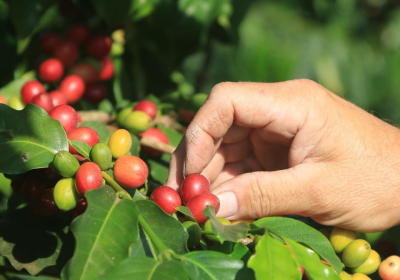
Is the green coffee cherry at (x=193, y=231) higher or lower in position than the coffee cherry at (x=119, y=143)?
lower

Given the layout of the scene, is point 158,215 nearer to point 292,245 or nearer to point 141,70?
point 292,245

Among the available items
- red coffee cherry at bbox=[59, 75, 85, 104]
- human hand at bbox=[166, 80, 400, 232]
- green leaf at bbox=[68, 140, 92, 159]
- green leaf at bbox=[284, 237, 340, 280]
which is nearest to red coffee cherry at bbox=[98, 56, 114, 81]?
red coffee cherry at bbox=[59, 75, 85, 104]

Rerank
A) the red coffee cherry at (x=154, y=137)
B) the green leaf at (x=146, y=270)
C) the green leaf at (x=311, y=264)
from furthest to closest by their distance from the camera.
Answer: the red coffee cherry at (x=154, y=137) < the green leaf at (x=311, y=264) < the green leaf at (x=146, y=270)

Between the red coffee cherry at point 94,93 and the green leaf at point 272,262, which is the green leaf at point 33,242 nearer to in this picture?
the green leaf at point 272,262

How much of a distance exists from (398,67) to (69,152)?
6166 millimetres

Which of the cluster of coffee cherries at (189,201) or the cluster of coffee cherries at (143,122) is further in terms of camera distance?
the cluster of coffee cherries at (143,122)

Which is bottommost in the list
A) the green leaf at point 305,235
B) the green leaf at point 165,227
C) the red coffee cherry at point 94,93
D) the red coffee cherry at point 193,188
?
the red coffee cherry at point 94,93

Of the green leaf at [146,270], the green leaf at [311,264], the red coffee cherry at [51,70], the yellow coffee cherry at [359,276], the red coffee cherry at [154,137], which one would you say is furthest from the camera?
the red coffee cherry at [51,70]

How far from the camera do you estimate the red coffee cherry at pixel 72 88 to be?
92.4 inches

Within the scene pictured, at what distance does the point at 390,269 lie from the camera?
5.58 feet

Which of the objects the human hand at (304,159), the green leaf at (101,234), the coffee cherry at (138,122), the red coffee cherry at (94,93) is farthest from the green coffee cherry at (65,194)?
the red coffee cherry at (94,93)

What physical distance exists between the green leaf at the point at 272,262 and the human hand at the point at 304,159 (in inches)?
19.0

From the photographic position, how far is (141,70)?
2.88 m

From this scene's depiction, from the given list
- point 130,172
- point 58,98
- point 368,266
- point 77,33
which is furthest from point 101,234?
Answer: point 77,33
